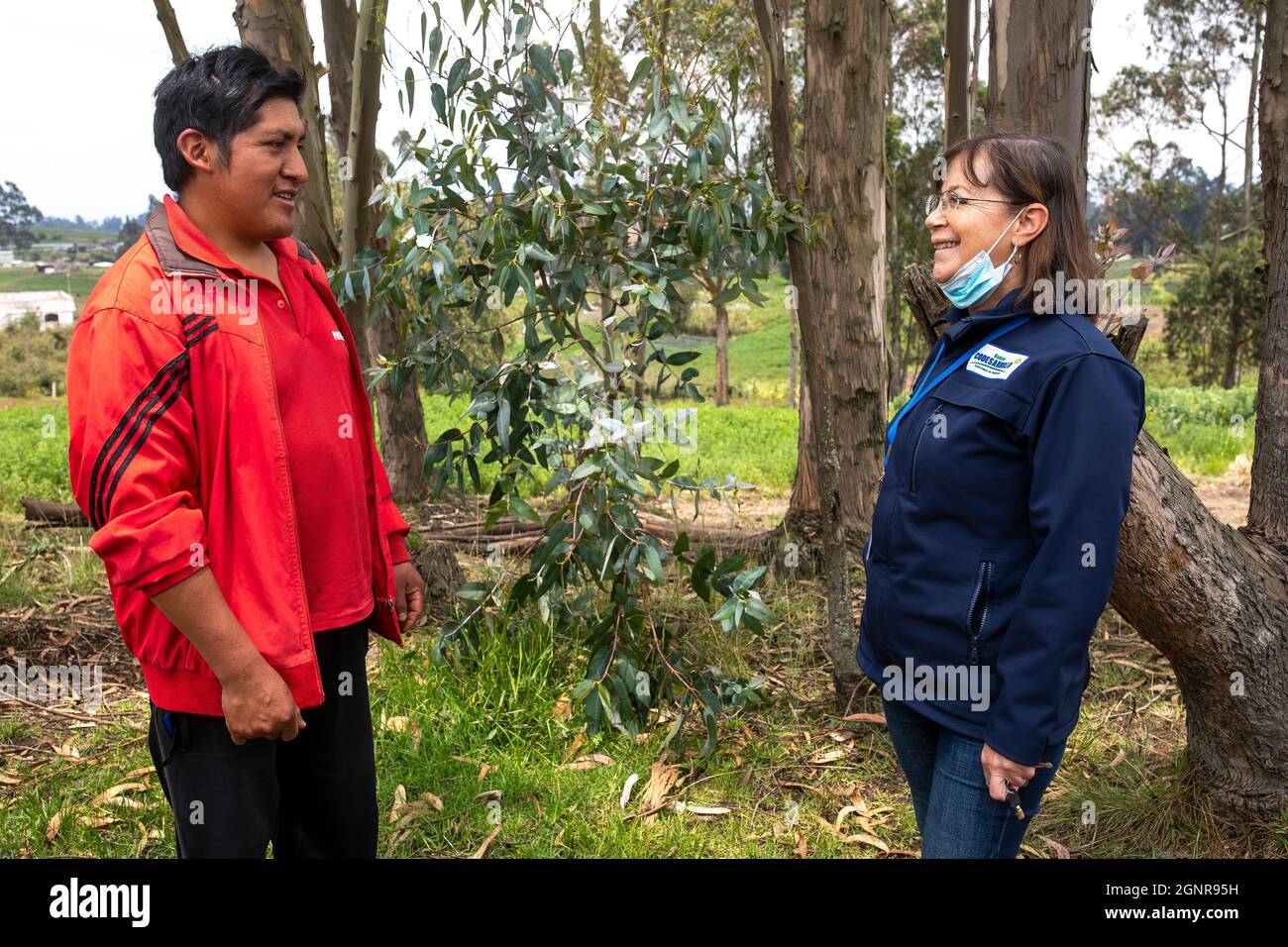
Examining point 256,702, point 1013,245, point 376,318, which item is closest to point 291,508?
point 256,702

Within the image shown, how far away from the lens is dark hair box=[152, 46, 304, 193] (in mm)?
1873

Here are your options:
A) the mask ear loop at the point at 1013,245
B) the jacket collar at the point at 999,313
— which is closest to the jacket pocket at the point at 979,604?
the jacket collar at the point at 999,313

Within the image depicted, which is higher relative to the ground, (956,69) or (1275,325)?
(956,69)

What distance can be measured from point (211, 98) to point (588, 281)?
1646 mm

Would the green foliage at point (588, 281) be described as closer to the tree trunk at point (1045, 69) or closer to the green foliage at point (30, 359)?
the tree trunk at point (1045, 69)

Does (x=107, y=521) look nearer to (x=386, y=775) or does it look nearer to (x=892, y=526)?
(x=892, y=526)

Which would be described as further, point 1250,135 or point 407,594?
point 1250,135

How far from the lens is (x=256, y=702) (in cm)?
179

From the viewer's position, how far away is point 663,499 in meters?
7.65

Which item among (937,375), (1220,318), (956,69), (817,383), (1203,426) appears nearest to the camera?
(937,375)

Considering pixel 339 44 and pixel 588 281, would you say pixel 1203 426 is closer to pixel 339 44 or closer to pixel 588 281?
pixel 339 44

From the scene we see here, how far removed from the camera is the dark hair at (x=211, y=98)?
1.87m

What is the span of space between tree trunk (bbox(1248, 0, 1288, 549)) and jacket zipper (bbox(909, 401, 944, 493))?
6.43ft
